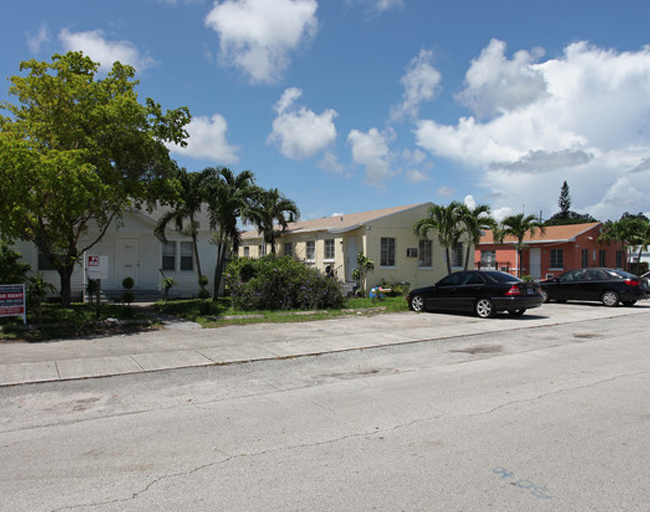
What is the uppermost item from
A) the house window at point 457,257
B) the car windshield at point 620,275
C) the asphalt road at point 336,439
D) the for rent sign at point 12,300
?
the house window at point 457,257

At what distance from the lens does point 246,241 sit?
3244 cm

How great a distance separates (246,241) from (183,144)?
58.5 ft

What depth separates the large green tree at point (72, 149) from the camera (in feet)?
36.2

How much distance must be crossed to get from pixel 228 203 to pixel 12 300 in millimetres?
8823

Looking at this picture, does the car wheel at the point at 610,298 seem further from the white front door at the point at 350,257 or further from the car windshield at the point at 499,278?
the white front door at the point at 350,257

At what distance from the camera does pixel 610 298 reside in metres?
18.8

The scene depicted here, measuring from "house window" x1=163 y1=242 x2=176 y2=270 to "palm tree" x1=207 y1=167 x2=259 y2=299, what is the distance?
242 cm

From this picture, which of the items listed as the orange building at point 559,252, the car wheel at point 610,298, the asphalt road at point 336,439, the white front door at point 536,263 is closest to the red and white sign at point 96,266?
the asphalt road at point 336,439

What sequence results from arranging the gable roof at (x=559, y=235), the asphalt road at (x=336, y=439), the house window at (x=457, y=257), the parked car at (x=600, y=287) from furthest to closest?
1. the gable roof at (x=559, y=235)
2. the house window at (x=457, y=257)
3. the parked car at (x=600, y=287)
4. the asphalt road at (x=336, y=439)

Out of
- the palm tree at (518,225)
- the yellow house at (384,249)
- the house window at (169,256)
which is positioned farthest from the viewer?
the palm tree at (518,225)

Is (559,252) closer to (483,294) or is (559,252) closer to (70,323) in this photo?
(483,294)

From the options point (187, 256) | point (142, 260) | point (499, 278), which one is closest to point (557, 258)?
point (499, 278)

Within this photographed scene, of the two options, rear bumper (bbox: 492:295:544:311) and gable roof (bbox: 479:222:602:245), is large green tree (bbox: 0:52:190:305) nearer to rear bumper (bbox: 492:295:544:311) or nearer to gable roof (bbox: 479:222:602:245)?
rear bumper (bbox: 492:295:544:311)

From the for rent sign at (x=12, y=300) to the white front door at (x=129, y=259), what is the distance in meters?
8.19
